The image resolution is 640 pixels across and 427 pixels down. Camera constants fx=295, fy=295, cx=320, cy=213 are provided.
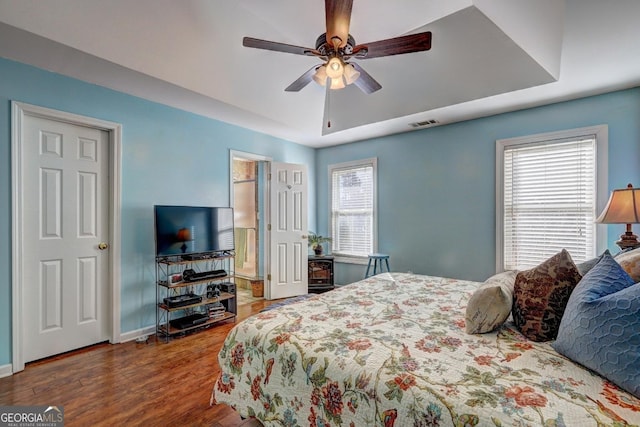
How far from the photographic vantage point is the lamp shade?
2.15 m

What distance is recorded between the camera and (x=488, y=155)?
3611mm

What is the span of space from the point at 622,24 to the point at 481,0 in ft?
3.16

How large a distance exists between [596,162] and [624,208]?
1049 mm

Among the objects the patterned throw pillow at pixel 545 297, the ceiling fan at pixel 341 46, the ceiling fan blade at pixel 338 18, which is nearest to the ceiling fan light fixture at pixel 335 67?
the ceiling fan at pixel 341 46

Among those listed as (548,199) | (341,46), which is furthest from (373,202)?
(341,46)

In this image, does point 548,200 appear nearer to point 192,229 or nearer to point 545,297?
point 545,297

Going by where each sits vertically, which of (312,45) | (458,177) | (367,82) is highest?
(312,45)

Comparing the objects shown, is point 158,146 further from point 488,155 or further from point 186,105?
point 488,155

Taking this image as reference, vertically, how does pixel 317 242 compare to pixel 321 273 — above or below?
above

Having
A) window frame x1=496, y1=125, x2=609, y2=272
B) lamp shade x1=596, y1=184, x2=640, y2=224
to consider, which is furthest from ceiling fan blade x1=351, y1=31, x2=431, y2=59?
window frame x1=496, y1=125, x2=609, y2=272

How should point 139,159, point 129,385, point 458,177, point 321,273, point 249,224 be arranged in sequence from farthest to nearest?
1. point 249,224
2. point 321,273
3. point 458,177
4. point 139,159
5. point 129,385

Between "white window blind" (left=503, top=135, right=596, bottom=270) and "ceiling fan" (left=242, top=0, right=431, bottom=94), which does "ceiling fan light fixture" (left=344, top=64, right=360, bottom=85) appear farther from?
"white window blind" (left=503, top=135, right=596, bottom=270)

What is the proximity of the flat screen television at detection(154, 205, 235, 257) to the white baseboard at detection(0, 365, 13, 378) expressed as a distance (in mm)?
1294

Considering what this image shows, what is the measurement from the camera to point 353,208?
493 cm
